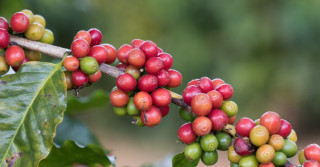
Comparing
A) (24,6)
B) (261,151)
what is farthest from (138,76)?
(24,6)

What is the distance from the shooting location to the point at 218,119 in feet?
2.94

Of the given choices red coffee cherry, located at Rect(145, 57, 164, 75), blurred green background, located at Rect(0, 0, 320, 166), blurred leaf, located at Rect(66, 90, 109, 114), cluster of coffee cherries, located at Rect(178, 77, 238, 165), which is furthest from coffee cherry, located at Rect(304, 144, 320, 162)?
blurred green background, located at Rect(0, 0, 320, 166)

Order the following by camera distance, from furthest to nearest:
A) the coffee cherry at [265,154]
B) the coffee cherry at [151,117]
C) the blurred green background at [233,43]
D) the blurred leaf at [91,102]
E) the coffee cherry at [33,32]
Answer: the blurred green background at [233,43], the blurred leaf at [91,102], the coffee cherry at [33,32], the coffee cherry at [151,117], the coffee cherry at [265,154]

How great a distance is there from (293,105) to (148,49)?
6.38 meters

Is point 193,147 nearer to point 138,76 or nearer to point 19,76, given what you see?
point 138,76

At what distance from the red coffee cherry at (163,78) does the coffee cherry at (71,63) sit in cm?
20

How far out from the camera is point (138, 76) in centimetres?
99

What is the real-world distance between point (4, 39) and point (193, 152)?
52 cm

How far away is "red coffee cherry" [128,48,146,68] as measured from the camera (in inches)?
37.5

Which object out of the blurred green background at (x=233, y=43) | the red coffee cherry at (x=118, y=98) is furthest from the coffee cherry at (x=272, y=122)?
the blurred green background at (x=233, y=43)

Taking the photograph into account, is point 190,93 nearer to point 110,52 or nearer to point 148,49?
point 148,49

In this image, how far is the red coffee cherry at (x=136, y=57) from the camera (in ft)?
3.12

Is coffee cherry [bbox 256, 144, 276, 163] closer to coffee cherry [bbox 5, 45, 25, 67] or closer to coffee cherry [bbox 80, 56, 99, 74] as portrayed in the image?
coffee cherry [bbox 80, 56, 99, 74]

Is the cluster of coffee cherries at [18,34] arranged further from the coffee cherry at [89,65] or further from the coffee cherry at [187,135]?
the coffee cherry at [187,135]
